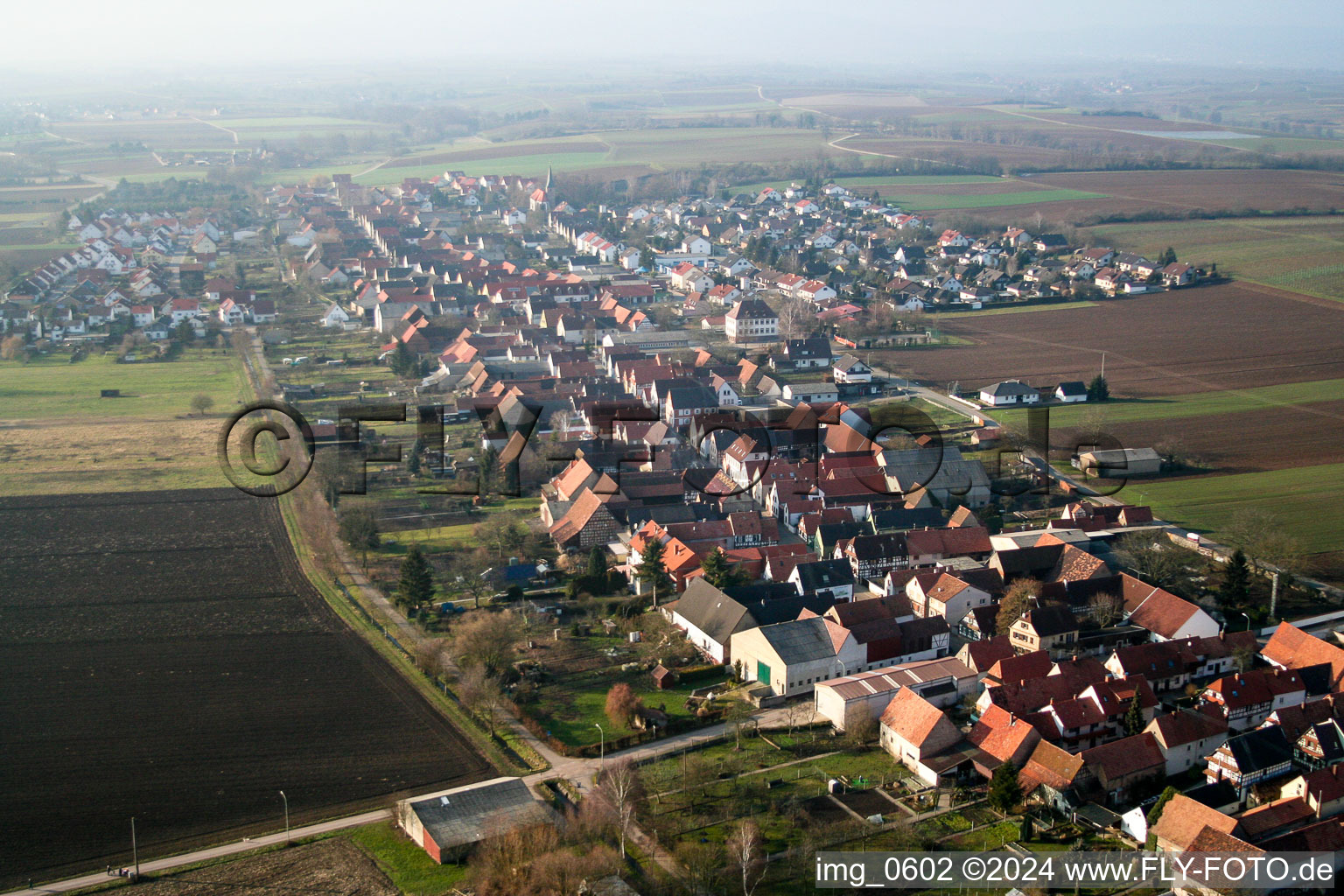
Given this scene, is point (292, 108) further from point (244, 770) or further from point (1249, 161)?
point (244, 770)

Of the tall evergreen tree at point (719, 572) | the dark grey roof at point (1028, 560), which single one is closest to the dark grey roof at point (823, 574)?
the tall evergreen tree at point (719, 572)

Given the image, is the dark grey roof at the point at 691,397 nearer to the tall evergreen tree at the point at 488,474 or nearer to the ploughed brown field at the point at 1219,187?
the tall evergreen tree at the point at 488,474

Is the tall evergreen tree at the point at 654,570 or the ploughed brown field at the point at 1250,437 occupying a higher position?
the ploughed brown field at the point at 1250,437

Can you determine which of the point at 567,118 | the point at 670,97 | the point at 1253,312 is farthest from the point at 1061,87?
the point at 1253,312

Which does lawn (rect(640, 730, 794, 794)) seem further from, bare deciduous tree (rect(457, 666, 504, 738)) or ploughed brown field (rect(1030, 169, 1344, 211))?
ploughed brown field (rect(1030, 169, 1344, 211))

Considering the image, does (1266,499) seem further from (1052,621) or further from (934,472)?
(1052,621)

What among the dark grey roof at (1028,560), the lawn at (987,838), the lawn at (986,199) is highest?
the lawn at (986,199)
